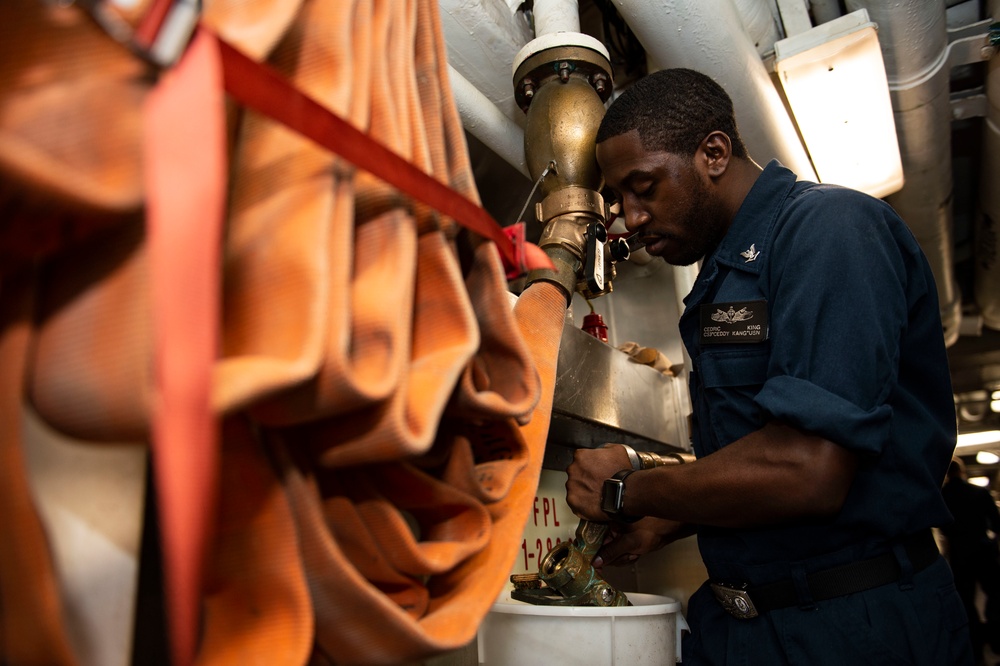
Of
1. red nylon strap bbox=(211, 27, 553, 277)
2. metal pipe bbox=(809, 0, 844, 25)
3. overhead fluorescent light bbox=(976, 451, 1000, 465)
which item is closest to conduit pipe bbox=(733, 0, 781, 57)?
metal pipe bbox=(809, 0, 844, 25)

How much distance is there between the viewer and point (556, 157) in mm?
1278

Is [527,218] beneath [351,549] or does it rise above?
above

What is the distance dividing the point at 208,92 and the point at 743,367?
2.91ft

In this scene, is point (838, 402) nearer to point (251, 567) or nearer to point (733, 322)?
point (733, 322)

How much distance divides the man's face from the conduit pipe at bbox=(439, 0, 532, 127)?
314 millimetres

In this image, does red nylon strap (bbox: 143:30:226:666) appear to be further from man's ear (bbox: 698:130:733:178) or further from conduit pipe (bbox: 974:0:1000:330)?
conduit pipe (bbox: 974:0:1000:330)

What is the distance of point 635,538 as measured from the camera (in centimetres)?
130

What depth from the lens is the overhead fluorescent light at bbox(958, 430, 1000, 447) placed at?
6.14 m

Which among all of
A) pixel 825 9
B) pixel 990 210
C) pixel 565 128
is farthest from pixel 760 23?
pixel 990 210

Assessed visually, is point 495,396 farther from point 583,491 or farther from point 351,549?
point 583,491

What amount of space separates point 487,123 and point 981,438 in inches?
267

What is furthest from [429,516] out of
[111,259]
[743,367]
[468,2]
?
[468,2]

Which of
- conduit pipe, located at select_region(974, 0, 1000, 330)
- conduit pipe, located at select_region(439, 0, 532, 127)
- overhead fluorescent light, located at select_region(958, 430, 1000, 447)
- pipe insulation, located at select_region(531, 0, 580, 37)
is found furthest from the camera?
overhead fluorescent light, located at select_region(958, 430, 1000, 447)

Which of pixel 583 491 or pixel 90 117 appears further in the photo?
pixel 583 491
